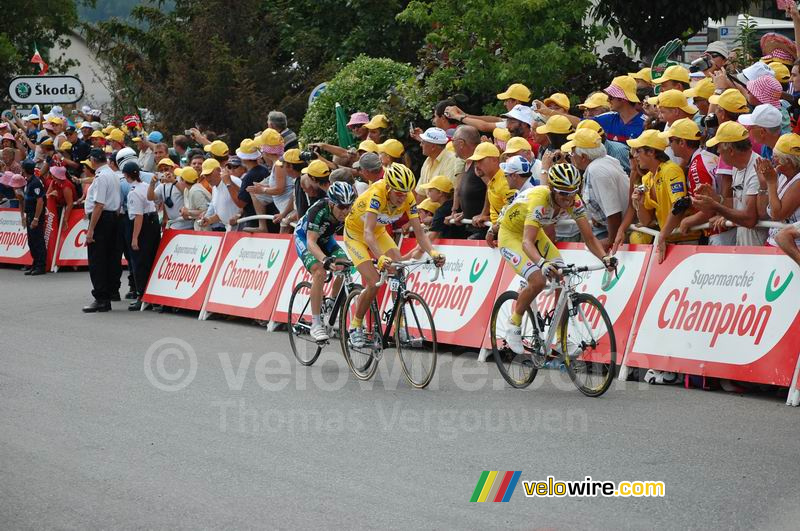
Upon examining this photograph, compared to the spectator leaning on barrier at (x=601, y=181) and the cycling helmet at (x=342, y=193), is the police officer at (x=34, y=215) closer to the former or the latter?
the cycling helmet at (x=342, y=193)

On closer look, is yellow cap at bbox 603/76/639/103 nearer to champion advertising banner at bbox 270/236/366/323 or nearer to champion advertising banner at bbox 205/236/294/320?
champion advertising banner at bbox 270/236/366/323

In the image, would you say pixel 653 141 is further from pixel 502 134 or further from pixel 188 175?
pixel 188 175

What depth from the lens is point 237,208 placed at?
15562 millimetres

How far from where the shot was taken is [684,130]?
1005cm

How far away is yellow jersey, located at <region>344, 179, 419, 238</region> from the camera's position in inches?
401

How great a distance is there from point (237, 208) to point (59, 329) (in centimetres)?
294

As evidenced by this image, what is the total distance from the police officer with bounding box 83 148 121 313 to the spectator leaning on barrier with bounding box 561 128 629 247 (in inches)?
329

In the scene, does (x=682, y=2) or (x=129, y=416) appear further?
(x=682, y=2)

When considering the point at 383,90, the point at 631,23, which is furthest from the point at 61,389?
the point at 631,23

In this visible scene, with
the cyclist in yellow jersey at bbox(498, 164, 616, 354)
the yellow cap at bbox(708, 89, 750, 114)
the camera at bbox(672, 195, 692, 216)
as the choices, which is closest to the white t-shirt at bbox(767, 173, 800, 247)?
the camera at bbox(672, 195, 692, 216)

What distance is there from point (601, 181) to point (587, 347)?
2146mm

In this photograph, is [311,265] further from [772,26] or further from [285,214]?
[772,26]

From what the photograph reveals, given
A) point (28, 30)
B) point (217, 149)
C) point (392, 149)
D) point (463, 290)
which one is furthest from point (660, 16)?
point (28, 30)

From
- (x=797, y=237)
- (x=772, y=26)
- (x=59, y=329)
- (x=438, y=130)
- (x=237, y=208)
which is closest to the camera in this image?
(x=797, y=237)
